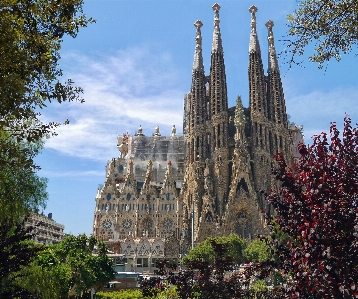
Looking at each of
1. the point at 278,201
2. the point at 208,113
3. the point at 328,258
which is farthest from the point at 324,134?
the point at 208,113

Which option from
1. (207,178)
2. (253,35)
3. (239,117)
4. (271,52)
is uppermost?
(253,35)

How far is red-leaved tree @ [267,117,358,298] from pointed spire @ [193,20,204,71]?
56890 millimetres

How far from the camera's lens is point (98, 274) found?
22.0m

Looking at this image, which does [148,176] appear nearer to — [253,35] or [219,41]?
[219,41]

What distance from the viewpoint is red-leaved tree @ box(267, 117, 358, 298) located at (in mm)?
6574

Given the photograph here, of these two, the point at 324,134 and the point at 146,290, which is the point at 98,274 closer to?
the point at 146,290

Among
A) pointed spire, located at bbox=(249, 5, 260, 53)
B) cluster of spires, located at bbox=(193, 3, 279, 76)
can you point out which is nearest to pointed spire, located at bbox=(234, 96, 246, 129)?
cluster of spires, located at bbox=(193, 3, 279, 76)

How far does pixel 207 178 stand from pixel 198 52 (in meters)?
21.5

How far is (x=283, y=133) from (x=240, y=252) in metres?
22.3

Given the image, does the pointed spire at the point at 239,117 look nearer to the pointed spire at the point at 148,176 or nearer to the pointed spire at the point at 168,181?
the pointed spire at the point at 168,181

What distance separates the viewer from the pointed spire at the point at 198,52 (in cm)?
6412

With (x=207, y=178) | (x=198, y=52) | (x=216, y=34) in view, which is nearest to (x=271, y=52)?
(x=216, y=34)

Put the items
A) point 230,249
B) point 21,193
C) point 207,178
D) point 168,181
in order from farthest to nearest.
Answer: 1. point 168,181
2. point 207,178
3. point 230,249
4. point 21,193

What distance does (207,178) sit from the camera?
5691 cm
